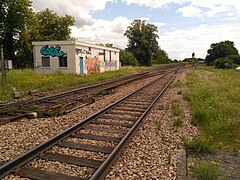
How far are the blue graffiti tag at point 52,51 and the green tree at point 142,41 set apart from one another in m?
48.5

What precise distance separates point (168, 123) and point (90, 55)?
26.4 meters

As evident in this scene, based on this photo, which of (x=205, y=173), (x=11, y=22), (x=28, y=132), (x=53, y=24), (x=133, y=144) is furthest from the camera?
→ (x=53, y=24)

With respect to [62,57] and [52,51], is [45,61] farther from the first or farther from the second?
[62,57]

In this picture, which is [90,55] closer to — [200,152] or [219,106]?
[219,106]

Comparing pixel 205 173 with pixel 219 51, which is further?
pixel 219 51

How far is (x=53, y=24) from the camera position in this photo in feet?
184

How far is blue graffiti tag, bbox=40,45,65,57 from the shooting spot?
28375 millimetres

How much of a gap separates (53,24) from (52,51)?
30.8 metres

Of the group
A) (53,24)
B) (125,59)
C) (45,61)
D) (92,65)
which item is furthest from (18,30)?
(125,59)

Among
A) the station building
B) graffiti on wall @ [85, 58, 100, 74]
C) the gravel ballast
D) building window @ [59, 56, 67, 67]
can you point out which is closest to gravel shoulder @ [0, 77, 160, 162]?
the gravel ballast

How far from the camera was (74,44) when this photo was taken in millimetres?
27625

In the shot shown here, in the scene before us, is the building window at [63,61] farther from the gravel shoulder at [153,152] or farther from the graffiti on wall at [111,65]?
the gravel shoulder at [153,152]

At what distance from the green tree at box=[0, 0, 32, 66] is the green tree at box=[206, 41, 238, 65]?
60025 millimetres

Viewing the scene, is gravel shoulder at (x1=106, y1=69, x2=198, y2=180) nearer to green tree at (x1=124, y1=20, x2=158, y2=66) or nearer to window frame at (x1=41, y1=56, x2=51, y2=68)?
window frame at (x1=41, y1=56, x2=51, y2=68)
